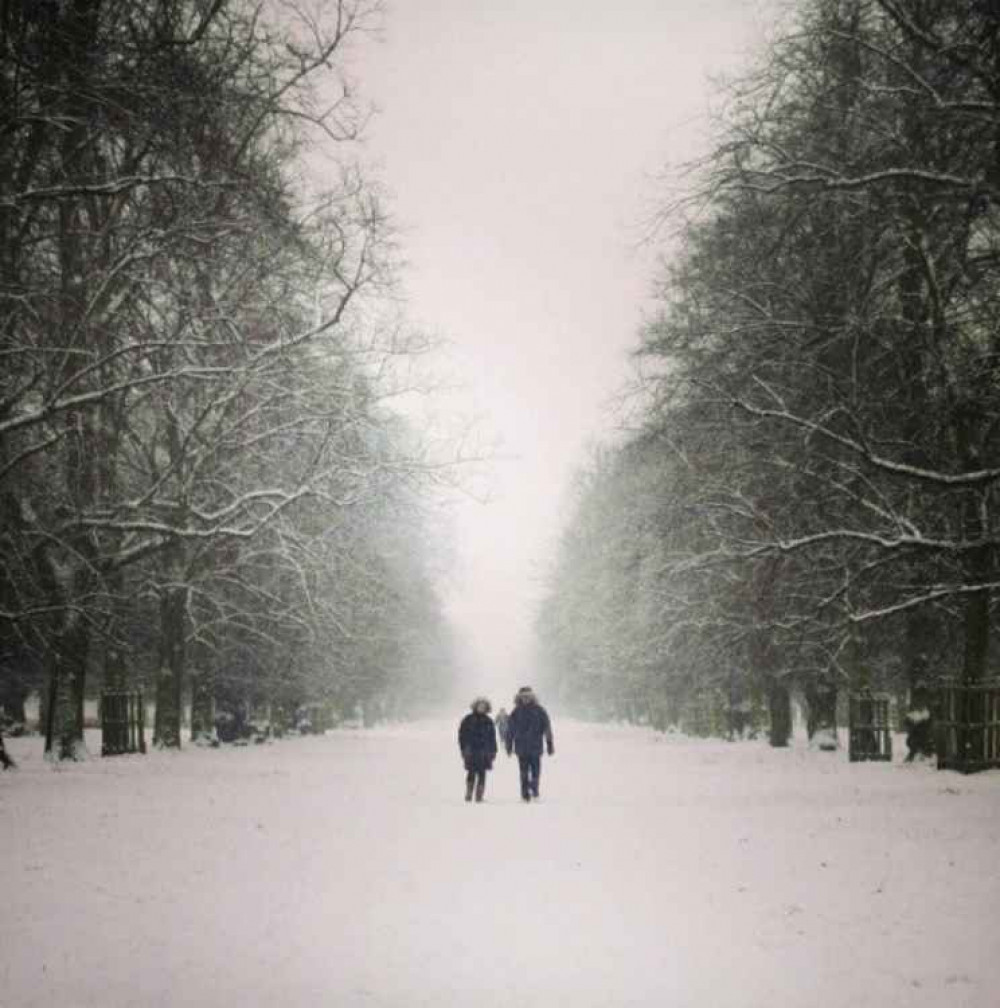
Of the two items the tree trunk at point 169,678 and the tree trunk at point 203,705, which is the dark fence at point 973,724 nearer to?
the tree trunk at point 169,678

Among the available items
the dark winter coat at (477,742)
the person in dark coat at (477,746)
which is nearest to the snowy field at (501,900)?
the person in dark coat at (477,746)

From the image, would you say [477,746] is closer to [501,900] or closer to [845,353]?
[501,900]

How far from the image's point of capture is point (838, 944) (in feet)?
20.4

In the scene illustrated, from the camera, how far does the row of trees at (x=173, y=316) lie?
36.2 feet

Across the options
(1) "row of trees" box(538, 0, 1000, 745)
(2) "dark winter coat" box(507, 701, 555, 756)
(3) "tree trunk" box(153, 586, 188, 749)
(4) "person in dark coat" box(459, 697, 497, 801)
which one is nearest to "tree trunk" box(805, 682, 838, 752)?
(1) "row of trees" box(538, 0, 1000, 745)

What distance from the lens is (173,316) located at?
21797 millimetres

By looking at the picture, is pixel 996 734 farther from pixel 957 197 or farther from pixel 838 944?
pixel 838 944

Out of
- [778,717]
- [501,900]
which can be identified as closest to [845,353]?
[501,900]

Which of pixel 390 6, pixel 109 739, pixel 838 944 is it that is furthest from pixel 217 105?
pixel 109 739

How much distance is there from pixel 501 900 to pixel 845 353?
457 inches

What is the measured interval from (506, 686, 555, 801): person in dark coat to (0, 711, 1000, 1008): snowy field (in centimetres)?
91

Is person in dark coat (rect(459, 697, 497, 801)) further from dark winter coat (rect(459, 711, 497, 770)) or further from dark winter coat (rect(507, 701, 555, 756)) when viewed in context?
dark winter coat (rect(507, 701, 555, 756))

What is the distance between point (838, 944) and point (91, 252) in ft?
45.4

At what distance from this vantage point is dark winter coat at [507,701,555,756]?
15.7m
